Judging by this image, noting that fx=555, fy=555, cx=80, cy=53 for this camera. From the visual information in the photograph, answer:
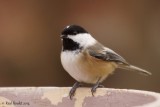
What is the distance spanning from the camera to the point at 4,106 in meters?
1.97

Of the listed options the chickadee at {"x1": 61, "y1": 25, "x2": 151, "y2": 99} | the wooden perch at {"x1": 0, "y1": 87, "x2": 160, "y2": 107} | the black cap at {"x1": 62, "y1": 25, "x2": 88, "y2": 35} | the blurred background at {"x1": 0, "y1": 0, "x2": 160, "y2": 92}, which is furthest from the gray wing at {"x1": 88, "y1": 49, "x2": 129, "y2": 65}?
the blurred background at {"x1": 0, "y1": 0, "x2": 160, "y2": 92}

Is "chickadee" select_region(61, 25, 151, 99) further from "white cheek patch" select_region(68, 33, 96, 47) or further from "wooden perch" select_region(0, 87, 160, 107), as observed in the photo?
"wooden perch" select_region(0, 87, 160, 107)

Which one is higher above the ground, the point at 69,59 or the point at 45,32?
the point at 69,59

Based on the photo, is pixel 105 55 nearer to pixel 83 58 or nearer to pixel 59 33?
pixel 83 58

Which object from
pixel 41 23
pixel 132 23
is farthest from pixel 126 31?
pixel 41 23

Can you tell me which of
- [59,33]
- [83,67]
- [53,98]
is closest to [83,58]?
[83,67]

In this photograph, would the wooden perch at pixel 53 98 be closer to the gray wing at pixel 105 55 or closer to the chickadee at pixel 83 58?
the chickadee at pixel 83 58

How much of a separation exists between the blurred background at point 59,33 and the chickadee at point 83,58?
1999mm

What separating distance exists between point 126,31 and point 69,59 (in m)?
2.31

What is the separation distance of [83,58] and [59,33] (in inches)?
88.5

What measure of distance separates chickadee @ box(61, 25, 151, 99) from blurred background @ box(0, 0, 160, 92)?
200 cm

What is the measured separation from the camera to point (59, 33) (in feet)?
16.0

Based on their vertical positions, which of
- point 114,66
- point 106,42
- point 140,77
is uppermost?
point 114,66

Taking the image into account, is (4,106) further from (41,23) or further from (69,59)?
(41,23)
